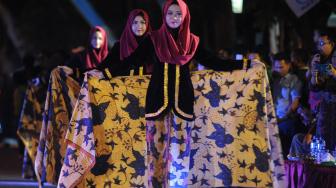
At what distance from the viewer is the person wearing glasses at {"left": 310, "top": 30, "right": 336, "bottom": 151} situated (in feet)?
19.3

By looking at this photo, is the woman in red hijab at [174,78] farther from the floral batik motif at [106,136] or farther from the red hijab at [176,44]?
the floral batik motif at [106,136]

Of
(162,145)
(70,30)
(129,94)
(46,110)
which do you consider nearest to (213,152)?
(162,145)

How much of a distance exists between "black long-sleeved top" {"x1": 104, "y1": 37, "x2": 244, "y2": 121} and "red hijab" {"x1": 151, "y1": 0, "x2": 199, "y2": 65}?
6cm

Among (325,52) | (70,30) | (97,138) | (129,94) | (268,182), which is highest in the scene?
(70,30)

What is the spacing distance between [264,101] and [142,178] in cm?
119

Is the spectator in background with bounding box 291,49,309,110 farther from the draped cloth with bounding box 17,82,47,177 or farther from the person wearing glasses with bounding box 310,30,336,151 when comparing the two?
the draped cloth with bounding box 17,82,47,177

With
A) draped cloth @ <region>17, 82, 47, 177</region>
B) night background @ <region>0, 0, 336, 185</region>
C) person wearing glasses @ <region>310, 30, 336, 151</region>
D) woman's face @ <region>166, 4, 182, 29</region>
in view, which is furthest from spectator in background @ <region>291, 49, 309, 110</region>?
draped cloth @ <region>17, 82, 47, 177</region>

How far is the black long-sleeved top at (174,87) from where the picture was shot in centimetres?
541

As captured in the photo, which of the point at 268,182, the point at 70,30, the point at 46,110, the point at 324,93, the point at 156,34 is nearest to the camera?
the point at 268,182

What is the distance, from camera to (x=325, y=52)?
19.7ft

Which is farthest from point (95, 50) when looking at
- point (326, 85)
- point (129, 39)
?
point (326, 85)

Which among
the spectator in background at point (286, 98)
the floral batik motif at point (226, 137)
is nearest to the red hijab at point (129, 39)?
the floral batik motif at point (226, 137)

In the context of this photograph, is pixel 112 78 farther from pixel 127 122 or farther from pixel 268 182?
pixel 268 182

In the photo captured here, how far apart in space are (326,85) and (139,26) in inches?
72.6
